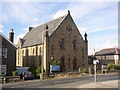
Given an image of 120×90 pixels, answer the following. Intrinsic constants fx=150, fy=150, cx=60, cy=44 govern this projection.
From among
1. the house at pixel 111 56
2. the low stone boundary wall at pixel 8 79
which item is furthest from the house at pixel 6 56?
the house at pixel 111 56

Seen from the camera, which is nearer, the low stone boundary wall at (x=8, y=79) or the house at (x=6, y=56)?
the low stone boundary wall at (x=8, y=79)

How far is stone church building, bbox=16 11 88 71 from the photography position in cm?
3747

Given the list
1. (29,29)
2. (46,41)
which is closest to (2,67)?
(46,41)

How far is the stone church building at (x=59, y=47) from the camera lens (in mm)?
37469

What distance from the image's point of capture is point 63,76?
3086cm

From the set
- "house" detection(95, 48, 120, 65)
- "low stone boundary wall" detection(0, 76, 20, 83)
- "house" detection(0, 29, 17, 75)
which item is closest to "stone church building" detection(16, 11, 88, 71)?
"house" detection(0, 29, 17, 75)

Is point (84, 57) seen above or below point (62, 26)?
below

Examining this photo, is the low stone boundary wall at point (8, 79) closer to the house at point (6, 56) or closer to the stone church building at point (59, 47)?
the house at point (6, 56)

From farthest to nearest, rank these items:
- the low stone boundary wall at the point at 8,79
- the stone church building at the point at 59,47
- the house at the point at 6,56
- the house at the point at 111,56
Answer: the house at the point at 111,56
the stone church building at the point at 59,47
the house at the point at 6,56
the low stone boundary wall at the point at 8,79

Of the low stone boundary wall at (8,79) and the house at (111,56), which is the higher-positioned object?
the house at (111,56)

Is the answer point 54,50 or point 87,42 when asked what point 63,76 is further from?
point 87,42

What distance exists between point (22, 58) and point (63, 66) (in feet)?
48.6

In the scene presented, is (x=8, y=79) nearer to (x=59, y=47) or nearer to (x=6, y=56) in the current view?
(x=6, y=56)

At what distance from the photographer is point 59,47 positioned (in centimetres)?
3959
